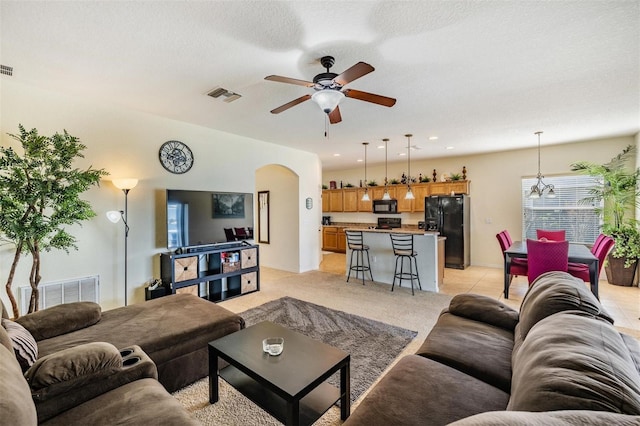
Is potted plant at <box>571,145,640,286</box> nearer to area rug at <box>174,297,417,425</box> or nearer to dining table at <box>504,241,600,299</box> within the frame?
dining table at <box>504,241,600,299</box>

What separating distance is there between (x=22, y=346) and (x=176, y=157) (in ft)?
10.2

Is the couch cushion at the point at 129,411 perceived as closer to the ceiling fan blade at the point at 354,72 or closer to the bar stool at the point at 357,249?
the ceiling fan blade at the point at 354,72

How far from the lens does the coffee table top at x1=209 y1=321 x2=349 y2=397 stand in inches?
62.9

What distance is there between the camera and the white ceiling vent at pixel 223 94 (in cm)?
307

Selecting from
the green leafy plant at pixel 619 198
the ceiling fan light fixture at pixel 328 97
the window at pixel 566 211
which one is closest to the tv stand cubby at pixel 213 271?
the ceiling fan light fixture at pixel 328 97

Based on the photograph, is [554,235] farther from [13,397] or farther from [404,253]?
[13,397]

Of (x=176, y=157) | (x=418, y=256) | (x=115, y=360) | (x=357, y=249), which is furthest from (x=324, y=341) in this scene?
(x=176, y=157)

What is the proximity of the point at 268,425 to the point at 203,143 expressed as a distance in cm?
399

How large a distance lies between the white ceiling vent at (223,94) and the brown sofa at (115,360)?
225 cm

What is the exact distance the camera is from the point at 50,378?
4.47 feet

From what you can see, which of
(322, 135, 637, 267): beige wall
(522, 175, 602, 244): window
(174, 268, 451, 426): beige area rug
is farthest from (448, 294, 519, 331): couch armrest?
(322, 135, 637, 267): beige wall

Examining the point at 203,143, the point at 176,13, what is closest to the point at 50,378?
the point at 176,13

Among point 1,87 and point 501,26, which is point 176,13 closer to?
point 501,26

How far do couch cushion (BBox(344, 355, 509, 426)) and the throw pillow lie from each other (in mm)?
1740
